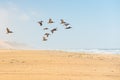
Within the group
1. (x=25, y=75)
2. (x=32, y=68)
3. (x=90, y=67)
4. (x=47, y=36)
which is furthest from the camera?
(x=90, y=67)

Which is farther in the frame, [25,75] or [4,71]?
[4,71]

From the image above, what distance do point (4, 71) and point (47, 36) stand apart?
7.99 m

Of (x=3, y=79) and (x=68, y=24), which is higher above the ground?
(x=68, y=24)

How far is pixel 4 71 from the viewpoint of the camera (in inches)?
790

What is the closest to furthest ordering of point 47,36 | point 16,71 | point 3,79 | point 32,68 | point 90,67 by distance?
point 47,36 → point 3,79 → point 16,71 → point 32,68 → point 90,67

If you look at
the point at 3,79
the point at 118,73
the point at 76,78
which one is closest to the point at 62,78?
the point at 76,78

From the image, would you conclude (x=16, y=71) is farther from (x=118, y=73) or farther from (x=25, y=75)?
(x=118, y=73)

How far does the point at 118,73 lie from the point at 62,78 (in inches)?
153

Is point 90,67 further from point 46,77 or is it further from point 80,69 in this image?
point 46,77

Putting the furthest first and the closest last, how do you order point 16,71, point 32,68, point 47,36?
point 32,68 → point 16,71 → point 47,36

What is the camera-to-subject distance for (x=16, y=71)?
20.0 metres

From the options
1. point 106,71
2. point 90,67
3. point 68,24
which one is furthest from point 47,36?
point 90,67

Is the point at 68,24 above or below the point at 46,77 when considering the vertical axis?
above

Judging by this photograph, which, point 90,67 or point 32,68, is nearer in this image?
point 32,68
